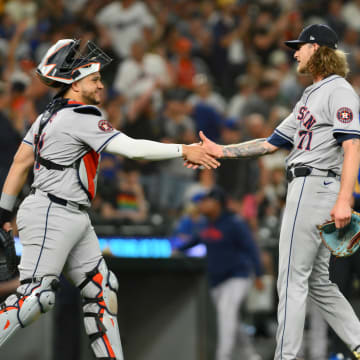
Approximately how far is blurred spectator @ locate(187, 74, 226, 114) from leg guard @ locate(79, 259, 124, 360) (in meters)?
7.50

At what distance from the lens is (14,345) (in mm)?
7574

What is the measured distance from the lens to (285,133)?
5.40 metres

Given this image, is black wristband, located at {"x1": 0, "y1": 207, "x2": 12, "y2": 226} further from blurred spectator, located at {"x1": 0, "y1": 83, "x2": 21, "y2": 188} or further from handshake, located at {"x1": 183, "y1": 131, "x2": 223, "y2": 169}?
blurred spectator, located at {"x1": 0, "y1": 83, "x2": 21, "y2": 188}

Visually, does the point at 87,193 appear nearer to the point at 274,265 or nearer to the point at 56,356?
the point at 56,356

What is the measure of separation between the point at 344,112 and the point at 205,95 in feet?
25.6

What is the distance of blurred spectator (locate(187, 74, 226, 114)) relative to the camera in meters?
12.5

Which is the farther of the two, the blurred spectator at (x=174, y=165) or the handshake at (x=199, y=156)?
the blurred spectator at (x=174, y=165)

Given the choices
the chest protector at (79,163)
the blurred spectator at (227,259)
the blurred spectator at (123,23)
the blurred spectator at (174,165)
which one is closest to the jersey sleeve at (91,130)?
the chest protector at (79,163)

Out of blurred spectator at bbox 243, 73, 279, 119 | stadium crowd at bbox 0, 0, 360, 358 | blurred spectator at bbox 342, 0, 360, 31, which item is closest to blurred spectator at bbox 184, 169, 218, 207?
stadium crowd at bbox 0, 0, 360, 358

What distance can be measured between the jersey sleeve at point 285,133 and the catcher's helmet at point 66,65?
1291 mm

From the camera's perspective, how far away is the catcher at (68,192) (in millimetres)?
4906

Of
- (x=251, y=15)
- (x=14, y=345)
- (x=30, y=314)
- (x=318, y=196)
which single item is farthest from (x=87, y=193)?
(x=251, y=15)

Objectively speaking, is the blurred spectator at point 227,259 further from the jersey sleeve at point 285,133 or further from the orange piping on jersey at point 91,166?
the orange piping on jersey at point 91,166

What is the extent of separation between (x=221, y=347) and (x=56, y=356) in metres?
2.02
